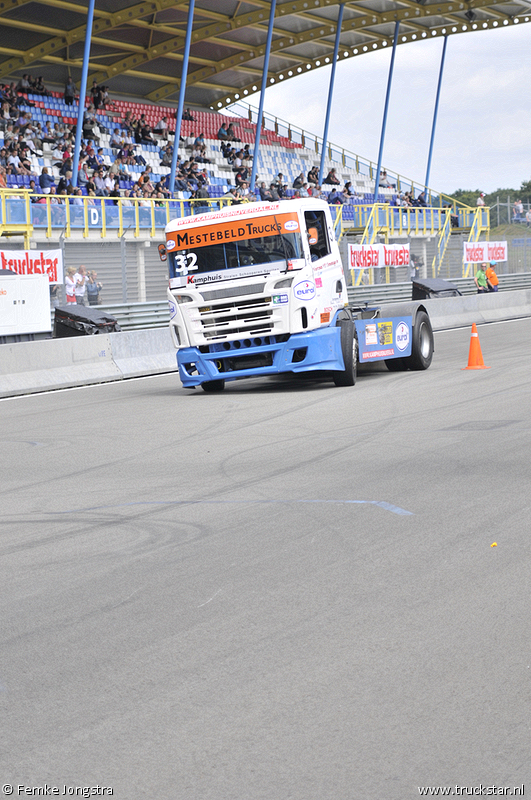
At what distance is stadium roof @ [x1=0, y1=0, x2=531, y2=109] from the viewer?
1679 inches

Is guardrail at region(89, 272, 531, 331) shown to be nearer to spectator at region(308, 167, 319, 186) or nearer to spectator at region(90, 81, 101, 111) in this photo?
spectator at region(308, 167, 319, 186)

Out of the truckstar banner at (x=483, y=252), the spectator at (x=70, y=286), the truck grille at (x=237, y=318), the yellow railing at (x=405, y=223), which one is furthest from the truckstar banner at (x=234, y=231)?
the truckstar banner at (x=483, y=252)

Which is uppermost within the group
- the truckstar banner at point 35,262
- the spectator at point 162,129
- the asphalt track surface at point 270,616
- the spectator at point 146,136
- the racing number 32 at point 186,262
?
the spectator at point 162,129

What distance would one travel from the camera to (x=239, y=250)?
611 inches

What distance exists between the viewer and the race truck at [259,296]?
15.2 metres

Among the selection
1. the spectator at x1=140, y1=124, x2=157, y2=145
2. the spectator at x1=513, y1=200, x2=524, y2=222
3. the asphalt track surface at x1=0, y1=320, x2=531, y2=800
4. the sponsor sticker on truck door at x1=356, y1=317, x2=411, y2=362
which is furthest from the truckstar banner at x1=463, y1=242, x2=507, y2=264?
the asphalt track surface at x1=0, y1=320, x2=531, y2=800

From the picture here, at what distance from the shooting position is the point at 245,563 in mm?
6062

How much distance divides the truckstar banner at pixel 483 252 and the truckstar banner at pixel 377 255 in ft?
16.4

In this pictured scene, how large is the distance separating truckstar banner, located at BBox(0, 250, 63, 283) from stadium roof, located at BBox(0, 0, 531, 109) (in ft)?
60.6

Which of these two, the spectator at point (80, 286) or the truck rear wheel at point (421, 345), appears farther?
the spectator at point (80, 286)

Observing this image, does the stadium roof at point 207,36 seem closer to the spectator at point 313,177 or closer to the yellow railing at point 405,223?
the spectator at point 313,177

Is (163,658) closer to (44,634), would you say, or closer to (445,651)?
(44,634)

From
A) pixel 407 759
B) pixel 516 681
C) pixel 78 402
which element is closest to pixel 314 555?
pixel 516 681

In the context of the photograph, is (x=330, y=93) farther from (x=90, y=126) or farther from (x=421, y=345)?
(x=421, y=345)
